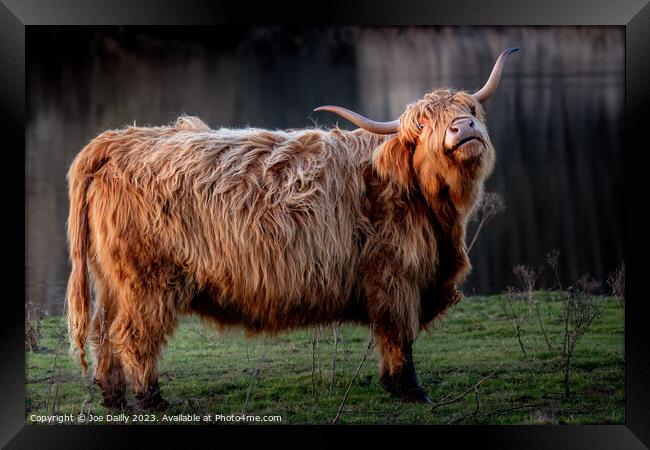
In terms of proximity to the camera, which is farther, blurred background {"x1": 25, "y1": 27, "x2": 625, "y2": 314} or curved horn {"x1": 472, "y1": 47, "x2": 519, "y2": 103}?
blurred background {"x1": 25, "y1": 27, "x2": 625, "y2": 314}

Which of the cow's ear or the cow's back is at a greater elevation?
the cow's ear

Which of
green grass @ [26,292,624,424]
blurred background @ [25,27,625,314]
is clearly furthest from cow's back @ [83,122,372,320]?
blurred background @ [25,27,625,314]

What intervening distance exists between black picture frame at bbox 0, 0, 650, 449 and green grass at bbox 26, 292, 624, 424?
92 millimetres

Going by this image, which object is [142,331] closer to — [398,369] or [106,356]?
[106,356]

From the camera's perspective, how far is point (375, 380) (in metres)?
5.12

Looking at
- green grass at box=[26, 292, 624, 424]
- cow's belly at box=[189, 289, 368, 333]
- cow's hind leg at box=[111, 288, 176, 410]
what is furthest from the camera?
green grass at box=[26, 292, 624, 424]

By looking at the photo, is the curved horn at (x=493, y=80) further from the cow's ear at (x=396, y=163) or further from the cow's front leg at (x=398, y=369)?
the cow's front leg at (x=398, y=369)

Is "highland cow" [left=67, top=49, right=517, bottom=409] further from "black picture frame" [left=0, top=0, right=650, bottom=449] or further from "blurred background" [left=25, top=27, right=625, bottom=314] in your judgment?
"blurred background" [left=25, top=27, right=625, bottom=314]

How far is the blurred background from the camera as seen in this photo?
16.6 feet

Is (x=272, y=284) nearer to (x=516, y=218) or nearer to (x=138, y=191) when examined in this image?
(x=138, y=191)

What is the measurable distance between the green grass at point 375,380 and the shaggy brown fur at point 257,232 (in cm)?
30

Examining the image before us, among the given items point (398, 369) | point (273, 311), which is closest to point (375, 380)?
point (398, 369)

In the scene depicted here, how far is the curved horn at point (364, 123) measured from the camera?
4.75 meters

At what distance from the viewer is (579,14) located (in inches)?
191
